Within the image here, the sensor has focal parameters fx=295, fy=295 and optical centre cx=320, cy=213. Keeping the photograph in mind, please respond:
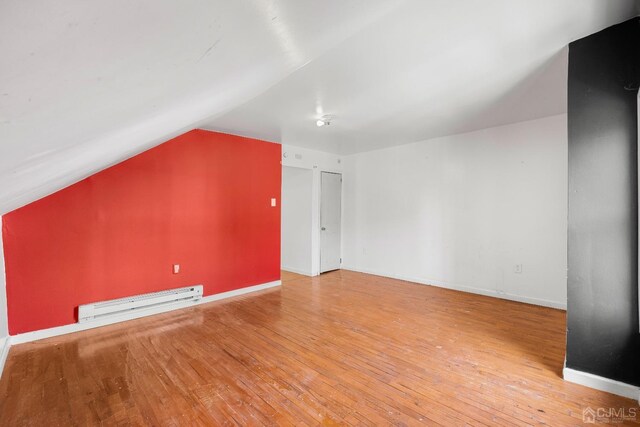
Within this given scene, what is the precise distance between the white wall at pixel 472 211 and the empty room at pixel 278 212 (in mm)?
34

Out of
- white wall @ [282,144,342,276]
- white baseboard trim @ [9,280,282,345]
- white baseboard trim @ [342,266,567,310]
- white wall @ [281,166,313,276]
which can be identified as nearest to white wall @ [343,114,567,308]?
white baseboard trim @ [342,266,567,310]

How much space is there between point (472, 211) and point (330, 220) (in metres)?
2.65

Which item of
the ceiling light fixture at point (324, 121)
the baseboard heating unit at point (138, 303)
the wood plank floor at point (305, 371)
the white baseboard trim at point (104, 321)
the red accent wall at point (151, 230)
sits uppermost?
the ceiling light fixture at point (324, 121)

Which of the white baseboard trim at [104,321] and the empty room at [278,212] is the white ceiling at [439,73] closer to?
the empty room at [278,212]

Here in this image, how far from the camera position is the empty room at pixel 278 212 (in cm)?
83

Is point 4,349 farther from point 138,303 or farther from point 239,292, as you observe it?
point 239,292

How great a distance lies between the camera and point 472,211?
4566mm

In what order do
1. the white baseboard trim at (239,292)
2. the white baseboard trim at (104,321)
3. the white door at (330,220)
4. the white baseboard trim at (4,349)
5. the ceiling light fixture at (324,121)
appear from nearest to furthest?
the white baseboard trim at (4,349), the white baseboard trim at (104,321), the ceiling light fixture at (324,121), the white baseboard trim at (239,292), the white door at (330,220)

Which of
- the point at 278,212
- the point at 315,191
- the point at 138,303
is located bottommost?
the point at 138,303

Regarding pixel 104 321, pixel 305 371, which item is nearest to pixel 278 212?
pixel 104 321

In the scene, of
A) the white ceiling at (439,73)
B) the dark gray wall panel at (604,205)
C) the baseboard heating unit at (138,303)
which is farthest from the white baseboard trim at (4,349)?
the dark gray wall panel at (604,205)

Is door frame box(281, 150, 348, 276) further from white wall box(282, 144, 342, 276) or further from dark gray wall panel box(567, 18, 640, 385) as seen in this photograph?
dark gray wall panel box(567, 18, 640, 385)

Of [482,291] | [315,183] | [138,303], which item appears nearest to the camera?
[138,303]

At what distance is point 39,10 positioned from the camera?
332mm
